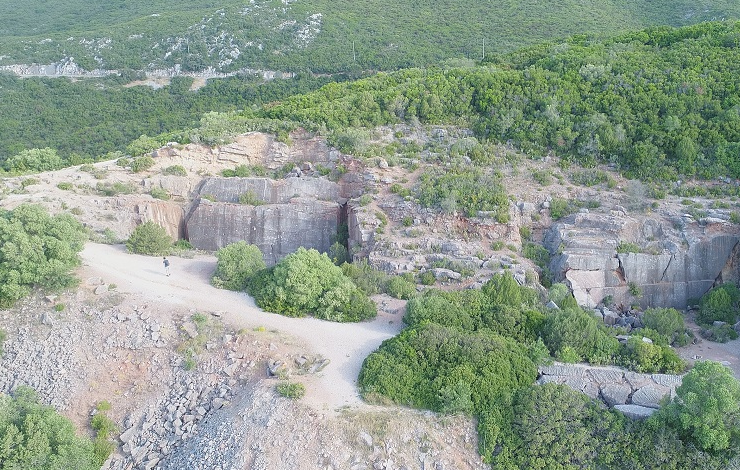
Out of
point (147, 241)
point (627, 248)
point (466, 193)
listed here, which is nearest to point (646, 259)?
point (627, 248)

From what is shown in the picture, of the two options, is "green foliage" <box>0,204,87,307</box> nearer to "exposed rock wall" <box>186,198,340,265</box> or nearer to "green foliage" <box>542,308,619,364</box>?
"exposed rock wall" <box>186,198,340,265</box>

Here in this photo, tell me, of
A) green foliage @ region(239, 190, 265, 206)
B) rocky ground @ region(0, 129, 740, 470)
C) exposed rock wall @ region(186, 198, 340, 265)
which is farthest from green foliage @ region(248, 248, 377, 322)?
green foliage @ region(239, 190, 265, 206)

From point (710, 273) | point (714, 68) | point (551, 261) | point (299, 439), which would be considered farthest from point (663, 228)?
point (299, 439)

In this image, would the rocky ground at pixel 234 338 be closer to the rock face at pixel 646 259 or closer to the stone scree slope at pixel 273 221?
the rock face at pixel 646 259

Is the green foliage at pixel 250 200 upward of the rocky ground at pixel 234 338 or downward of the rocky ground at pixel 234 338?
upward

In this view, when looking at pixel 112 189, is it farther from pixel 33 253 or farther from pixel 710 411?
pixel 710 411

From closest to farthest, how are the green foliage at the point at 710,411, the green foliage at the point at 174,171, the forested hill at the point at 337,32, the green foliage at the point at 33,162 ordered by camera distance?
the green foliage at the point at 710,411
the green foliage at the point at 174,171
the green foliage at the point at 33,162
the forested hill at the point at 337,32

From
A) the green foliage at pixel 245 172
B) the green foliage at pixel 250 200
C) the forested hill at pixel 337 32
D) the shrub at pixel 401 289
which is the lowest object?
the shrub at pixel 401 289

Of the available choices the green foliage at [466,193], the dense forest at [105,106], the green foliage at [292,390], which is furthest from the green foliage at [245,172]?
the dense forest at [105,106]
